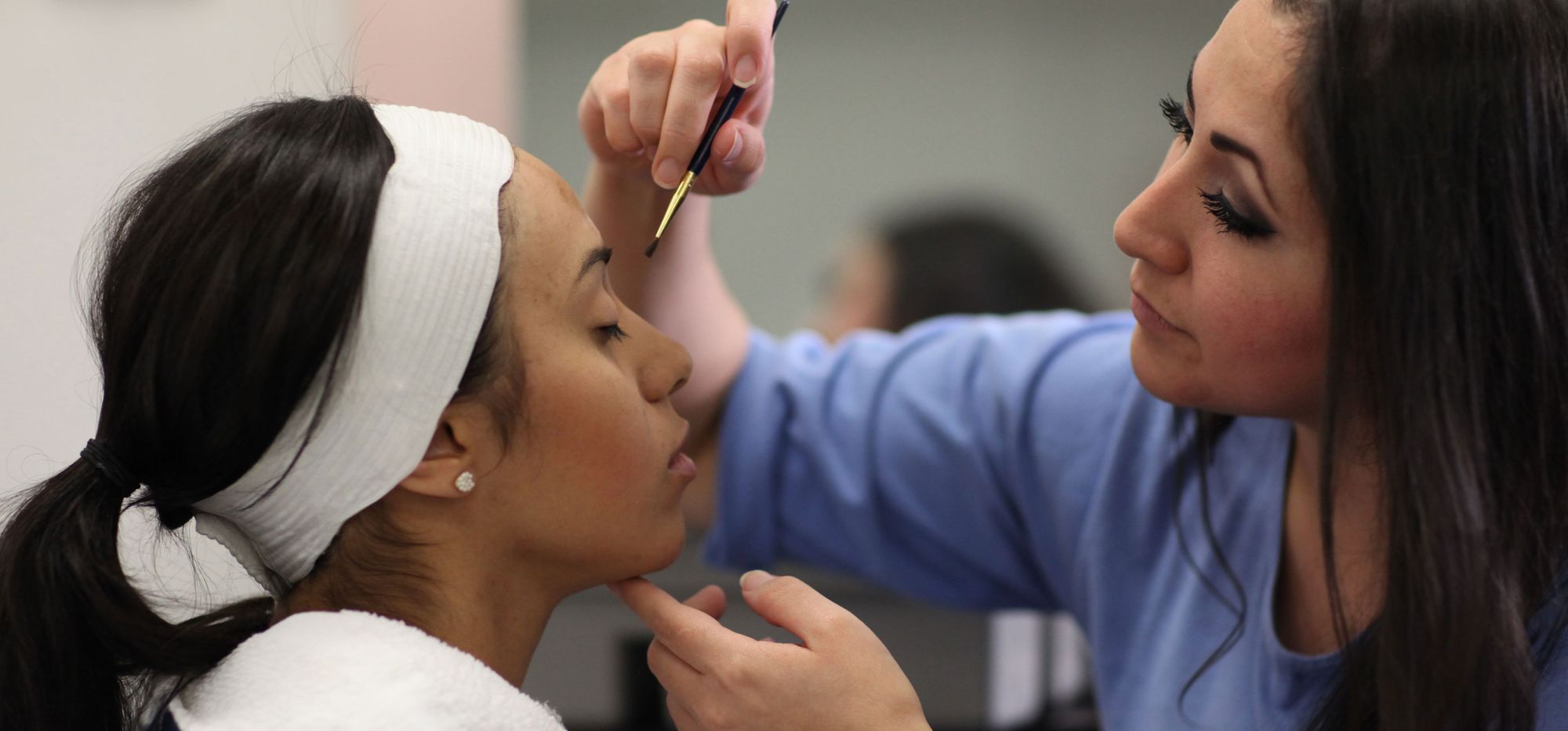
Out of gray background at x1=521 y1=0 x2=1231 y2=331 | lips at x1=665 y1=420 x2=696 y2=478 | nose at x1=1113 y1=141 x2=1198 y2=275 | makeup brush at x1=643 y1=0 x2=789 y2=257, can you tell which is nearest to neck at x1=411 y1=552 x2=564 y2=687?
lips at x1=665 y1=420 x2=696 y2=478

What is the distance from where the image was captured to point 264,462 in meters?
0.71

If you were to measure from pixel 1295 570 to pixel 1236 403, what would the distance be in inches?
7.9

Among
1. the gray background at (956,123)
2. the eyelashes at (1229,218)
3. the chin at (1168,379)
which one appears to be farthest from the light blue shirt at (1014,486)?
the gray background at (956,123)

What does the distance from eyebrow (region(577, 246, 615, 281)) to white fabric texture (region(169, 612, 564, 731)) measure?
236mm

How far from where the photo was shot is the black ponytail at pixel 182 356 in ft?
2.23

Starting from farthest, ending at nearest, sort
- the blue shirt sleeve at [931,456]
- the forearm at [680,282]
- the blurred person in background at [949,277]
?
the blurred person in background at [949,277] → the blue shirt sleeve at [931,456] → the forearm at [680,282]

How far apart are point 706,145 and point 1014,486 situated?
46 centimetres

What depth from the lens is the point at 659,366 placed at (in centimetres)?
84

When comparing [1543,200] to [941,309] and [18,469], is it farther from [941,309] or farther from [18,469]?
[941,309]

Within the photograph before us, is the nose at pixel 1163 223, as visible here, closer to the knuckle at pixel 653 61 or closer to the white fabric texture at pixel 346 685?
the knuckle at pixel 653 61

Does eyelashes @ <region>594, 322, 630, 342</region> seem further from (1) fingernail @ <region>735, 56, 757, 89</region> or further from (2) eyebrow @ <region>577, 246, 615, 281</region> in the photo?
(1) fingernail @ <region>735, 56, 757, 89</region>

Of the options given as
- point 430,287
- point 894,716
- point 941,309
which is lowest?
point 941,309

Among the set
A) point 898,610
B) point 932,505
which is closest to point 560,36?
point 898,610

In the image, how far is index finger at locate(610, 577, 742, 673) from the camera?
2.48 feet
